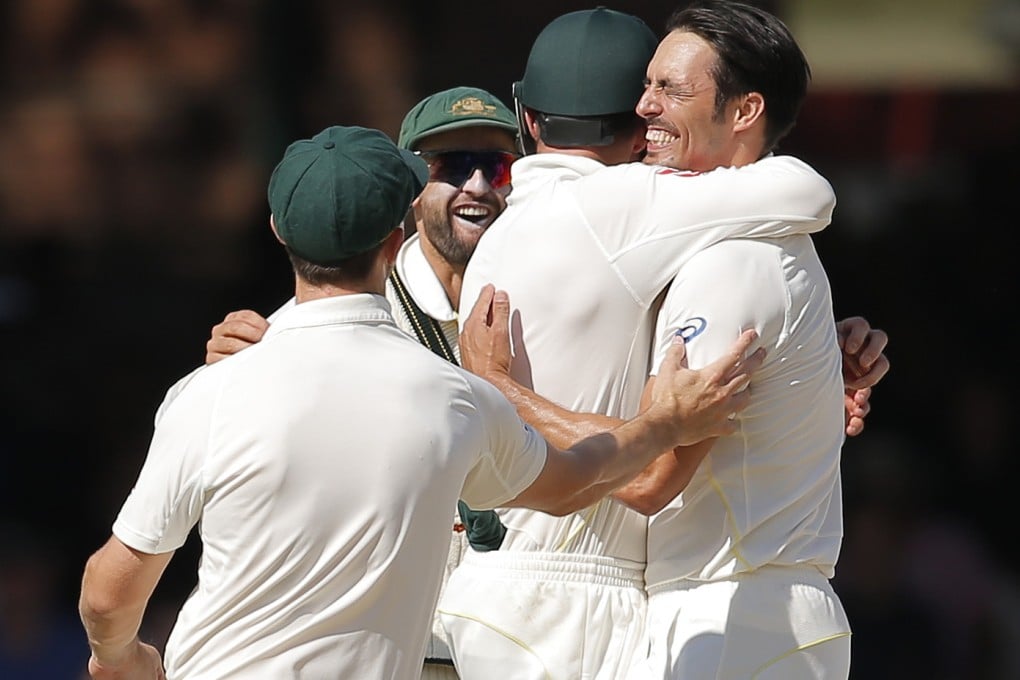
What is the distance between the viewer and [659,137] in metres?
3.24

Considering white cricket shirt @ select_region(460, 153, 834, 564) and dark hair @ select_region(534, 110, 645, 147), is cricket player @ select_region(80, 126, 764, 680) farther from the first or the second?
dark hair @ select_region(534, 110, 645, 147)

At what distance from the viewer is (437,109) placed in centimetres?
410

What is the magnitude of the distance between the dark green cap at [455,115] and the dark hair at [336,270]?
133cm

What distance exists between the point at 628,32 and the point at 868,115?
→ 4134 millimetres

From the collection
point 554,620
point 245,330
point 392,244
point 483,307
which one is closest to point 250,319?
point 245,330

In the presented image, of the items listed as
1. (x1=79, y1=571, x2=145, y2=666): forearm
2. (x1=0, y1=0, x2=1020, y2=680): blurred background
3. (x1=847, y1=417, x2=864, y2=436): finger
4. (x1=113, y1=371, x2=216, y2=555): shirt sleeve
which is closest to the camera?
(x1=113, y1=371, x2=216, y2=555): shirt sleeve

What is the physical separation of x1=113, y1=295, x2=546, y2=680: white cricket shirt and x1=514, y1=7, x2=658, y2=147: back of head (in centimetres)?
77

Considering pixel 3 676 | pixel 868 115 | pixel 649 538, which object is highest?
pixel 649 538

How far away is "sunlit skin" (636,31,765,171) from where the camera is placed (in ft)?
10.5

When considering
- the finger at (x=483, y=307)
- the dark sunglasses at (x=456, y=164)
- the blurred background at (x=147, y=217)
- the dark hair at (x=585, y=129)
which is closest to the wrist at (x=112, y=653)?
the finger at (x=483, y=307)

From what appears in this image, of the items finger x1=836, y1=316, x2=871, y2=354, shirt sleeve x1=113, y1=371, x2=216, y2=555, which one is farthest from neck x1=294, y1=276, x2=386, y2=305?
finger x1=836, y1=316, x2=871, y2=354

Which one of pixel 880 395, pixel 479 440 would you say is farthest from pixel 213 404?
pixel 880 395

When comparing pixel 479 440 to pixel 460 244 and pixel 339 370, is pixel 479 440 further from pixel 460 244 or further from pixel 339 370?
pixel 460 244

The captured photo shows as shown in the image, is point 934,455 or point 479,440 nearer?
point 479,440
